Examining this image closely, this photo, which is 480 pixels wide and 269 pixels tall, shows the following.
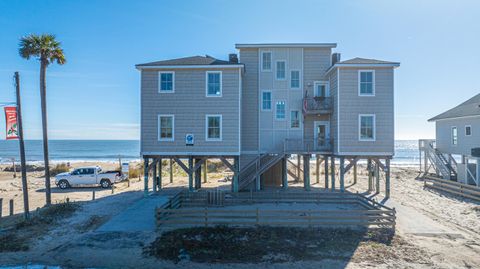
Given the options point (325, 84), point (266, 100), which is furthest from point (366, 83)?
point (266, 100)

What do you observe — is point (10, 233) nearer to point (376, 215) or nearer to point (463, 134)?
point (376, 215)

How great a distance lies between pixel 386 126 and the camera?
57.9 ft

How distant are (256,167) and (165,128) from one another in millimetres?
7030

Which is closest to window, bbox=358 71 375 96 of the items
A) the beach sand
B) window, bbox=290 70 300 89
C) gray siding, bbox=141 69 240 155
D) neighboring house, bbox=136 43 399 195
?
neighboring house, bbox=136 43 399 195

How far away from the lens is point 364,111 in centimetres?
1773

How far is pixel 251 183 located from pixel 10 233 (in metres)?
13.3

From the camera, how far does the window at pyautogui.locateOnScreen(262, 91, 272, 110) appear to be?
20688 mm

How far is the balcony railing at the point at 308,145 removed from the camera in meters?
A: 19.1

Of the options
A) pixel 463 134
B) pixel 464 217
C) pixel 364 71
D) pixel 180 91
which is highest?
pixel 364 71

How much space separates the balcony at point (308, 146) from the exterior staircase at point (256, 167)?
3.72 feet

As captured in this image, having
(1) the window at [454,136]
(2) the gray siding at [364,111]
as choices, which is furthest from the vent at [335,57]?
(1) the window at [454,136]

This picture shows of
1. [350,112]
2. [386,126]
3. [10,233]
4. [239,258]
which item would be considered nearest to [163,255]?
[239,258]

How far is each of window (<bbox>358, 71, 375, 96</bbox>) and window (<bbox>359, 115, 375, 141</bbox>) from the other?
1623 mm

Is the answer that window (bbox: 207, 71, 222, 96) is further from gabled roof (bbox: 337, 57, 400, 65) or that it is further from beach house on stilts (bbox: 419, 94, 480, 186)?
beach house on stilts (bbox: 419, 94, 480, 186)
